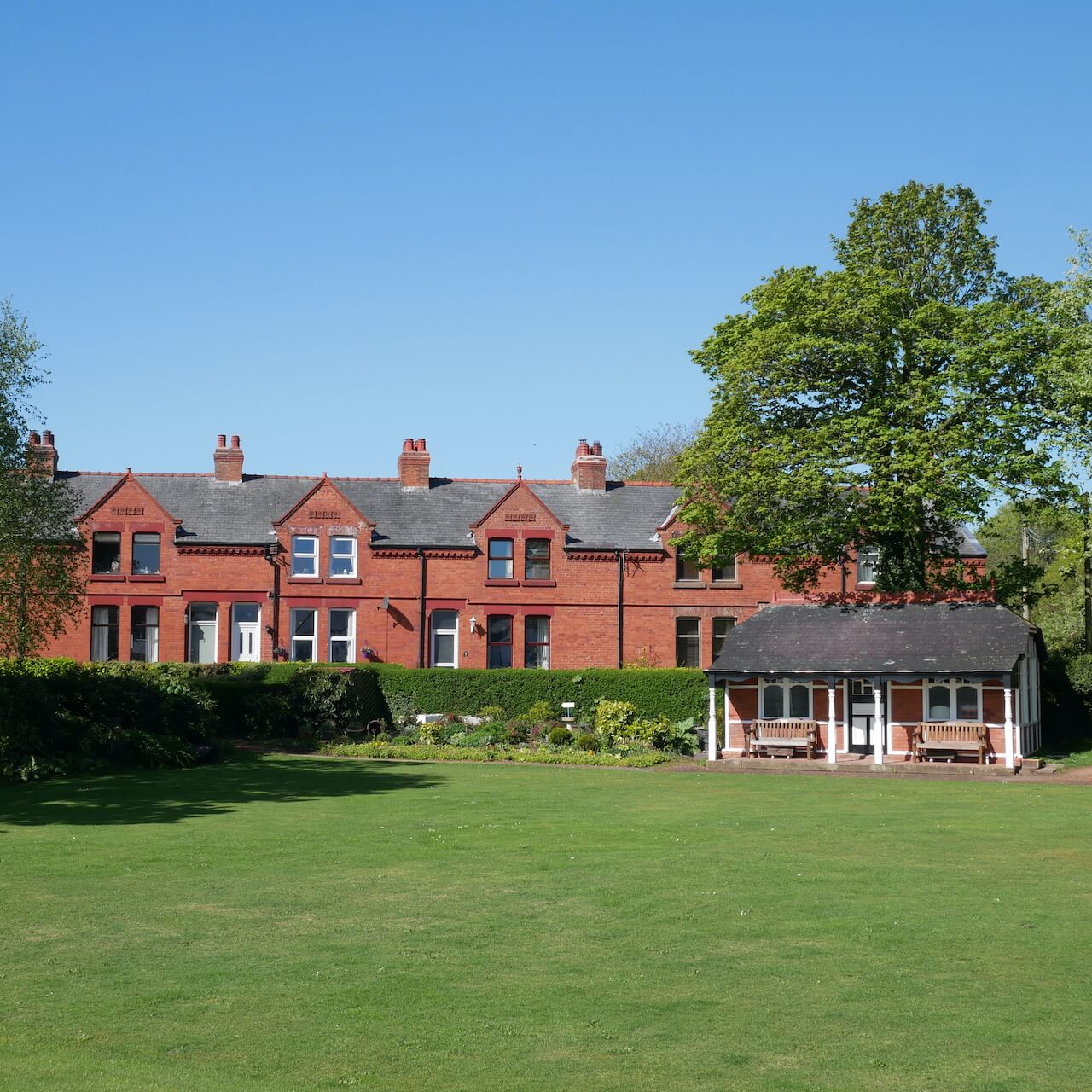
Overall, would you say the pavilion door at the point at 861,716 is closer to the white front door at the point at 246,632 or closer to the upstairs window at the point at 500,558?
the upstairs window at the point at 500,558

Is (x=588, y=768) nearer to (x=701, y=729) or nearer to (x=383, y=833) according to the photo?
(x=701, y=729)

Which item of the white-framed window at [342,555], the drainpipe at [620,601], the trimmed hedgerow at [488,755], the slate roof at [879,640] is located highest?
the white-framed window at [342,555]

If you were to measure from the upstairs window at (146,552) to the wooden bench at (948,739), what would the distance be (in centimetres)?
3026

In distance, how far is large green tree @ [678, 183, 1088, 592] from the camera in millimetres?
39031

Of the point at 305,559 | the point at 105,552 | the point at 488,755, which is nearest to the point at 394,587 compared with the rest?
the point at 305,559

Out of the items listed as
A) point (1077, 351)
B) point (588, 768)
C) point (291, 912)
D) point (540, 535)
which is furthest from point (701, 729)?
point (291, 912)

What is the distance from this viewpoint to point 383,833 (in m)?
20.7

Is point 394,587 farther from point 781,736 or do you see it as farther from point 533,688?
point 781,736

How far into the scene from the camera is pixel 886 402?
132 feet

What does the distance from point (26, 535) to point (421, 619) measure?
52.3ft

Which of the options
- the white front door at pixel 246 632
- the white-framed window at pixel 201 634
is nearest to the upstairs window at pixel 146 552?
the white-framed window at pixel 201 634

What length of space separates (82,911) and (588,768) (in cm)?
2180

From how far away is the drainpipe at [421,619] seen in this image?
5188 cm

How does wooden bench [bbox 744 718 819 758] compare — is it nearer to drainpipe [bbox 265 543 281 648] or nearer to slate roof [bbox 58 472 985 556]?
slate roof [bbox 58 472 985 556]
